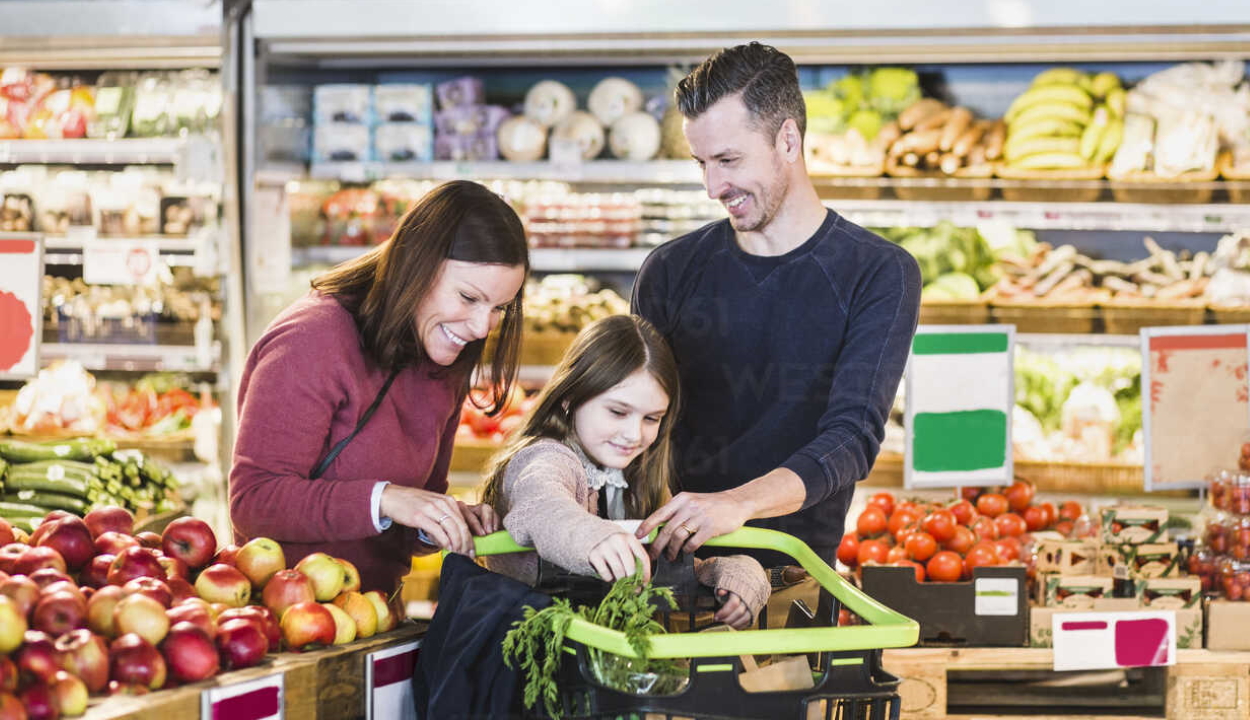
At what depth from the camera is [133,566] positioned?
6.14 ft

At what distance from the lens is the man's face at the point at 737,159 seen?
2387 mm

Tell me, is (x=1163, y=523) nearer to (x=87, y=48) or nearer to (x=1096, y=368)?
(x=1096, y=368)

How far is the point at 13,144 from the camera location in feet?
16.4

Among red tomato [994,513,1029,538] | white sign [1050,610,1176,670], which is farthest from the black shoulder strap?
red tomato [994,513,1029,538]

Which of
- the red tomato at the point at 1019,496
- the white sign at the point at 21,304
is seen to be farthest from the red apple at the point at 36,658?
the red tomato at the point at 1019,496

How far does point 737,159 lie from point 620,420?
562 mm

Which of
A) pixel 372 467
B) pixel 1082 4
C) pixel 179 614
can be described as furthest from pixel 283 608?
pixel 1082 4

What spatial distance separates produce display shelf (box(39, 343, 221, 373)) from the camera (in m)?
4.84

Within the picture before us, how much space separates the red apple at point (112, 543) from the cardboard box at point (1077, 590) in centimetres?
212

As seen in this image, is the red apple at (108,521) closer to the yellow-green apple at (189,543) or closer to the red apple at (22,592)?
the yellow-green apple at (189,543)

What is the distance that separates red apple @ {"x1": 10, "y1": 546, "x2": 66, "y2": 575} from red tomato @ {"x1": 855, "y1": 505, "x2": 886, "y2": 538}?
2128 mm

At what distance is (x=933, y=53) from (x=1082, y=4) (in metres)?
0.50

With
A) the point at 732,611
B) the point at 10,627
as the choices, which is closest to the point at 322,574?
the point at 10,627

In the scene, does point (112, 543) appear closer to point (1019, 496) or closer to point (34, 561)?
point (34, 561)
